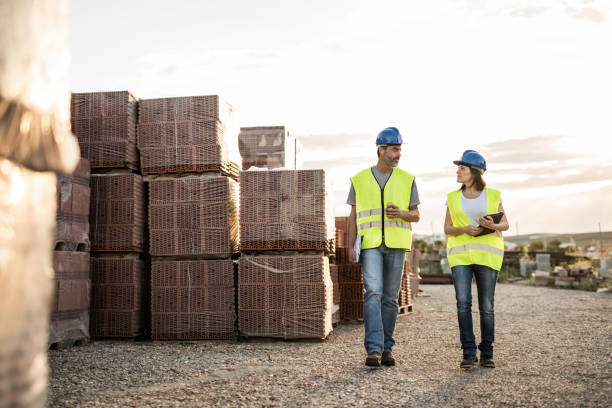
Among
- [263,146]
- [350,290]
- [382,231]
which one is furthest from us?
[350,290]

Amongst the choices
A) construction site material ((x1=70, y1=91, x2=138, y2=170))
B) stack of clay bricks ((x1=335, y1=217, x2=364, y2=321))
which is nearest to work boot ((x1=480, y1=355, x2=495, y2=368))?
stack of clay bricks ((x1=335, y1=217, x2=364, y2=321))

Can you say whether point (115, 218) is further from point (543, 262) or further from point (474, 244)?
point (543, 262)

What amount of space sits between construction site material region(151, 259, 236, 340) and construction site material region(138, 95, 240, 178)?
1296mm

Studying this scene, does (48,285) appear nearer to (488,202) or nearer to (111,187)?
(488,202)

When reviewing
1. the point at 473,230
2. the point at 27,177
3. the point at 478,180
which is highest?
the point at 478,180

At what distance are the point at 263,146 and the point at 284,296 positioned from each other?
8.29ft

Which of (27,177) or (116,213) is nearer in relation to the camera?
(27,177)

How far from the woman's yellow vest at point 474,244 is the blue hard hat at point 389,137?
77cm

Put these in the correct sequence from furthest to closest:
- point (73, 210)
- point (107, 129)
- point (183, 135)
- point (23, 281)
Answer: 1. point (107, 129)
2. point (183, 135)
3. point (73, 210)
4. point (23, 281)

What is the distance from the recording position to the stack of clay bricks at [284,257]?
8.02 metres

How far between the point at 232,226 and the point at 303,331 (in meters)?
1.68

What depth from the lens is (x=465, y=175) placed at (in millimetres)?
6098

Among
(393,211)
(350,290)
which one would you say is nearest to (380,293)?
(393,211)

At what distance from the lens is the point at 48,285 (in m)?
1.71
